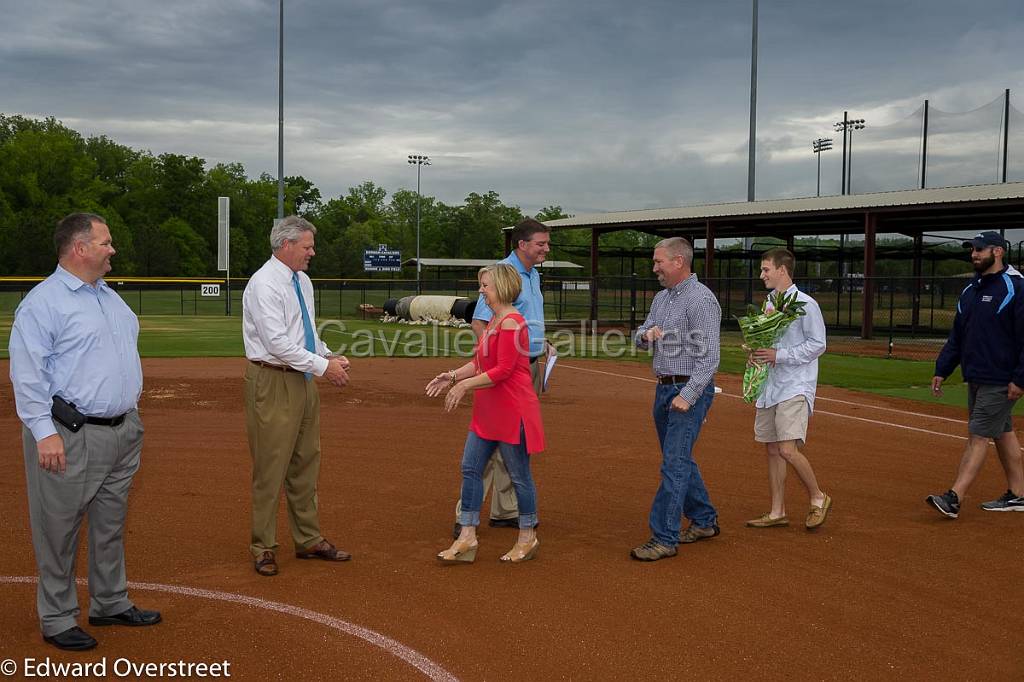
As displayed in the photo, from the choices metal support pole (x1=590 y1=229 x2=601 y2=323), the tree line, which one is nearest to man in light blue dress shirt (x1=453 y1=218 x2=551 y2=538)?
metal support pole (x1=590 y1=229 x2=601 y2=323)

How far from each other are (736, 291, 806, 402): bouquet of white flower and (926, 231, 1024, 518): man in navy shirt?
158 centimetres

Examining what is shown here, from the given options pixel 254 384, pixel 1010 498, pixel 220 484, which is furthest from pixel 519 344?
pixel 1010 498

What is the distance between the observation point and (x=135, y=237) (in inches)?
3243

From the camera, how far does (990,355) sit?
6.96 metres

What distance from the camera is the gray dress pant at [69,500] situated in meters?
4.39

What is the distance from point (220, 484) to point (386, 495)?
5.13 ft

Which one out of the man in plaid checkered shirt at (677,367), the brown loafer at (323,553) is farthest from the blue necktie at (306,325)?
the man in plaid checkered shirt at (677,367)

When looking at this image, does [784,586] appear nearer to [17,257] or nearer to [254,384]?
[254,384]

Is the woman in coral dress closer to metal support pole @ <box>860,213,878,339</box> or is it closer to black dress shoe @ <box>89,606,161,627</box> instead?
black dress shoe @ <box>89,606,161,627</box>

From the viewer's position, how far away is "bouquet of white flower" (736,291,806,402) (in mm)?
6395

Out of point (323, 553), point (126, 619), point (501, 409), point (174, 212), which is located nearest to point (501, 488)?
point (501, 409)

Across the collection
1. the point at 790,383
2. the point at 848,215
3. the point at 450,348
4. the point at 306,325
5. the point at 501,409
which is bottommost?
the point at 450,348

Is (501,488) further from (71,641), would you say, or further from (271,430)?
(71,641)

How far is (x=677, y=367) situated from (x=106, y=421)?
346cm
